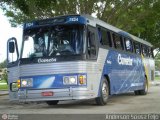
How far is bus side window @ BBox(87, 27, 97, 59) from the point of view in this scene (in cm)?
1602

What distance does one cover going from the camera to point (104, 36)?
17969 millimetres

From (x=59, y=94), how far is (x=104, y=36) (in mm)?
3569

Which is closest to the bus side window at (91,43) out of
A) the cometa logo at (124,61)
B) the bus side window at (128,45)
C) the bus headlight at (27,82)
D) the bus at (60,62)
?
the bus at (60,62)

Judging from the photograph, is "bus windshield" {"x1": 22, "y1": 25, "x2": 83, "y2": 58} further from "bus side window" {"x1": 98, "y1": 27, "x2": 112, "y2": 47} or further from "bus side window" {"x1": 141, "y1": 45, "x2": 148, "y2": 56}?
"bus side window" {"x1": 141, "y1": 45, "x2": 148, "y2": 56}

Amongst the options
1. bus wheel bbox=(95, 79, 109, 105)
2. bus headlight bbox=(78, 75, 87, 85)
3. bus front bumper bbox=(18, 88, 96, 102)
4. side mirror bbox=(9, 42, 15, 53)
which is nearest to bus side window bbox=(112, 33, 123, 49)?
bus wheel bbox=(95, 79, 109, 105)

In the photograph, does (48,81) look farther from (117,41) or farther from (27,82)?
(117,41)

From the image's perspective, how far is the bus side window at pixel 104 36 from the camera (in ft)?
57.3

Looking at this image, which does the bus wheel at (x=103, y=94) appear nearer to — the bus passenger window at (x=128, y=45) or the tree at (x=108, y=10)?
the bus passenger window at (x=128, y=45)

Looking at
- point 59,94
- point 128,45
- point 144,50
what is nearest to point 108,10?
point 144,50

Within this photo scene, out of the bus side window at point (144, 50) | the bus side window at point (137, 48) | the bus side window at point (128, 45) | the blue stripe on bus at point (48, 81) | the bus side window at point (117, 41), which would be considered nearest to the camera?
the blue stripe on bus at point (48, 81)

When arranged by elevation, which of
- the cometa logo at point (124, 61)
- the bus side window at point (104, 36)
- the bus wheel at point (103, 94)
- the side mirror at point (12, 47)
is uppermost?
the bus side window at point (104, 36)

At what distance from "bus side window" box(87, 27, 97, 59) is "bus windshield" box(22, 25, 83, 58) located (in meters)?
0.45

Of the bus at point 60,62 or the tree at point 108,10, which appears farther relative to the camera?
the tree at point 108,10

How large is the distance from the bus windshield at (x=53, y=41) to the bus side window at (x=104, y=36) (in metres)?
1.75
